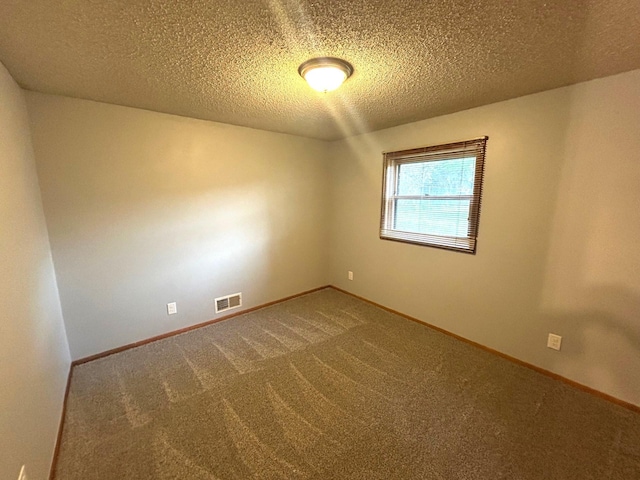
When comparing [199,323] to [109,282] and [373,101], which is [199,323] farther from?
[373,101]

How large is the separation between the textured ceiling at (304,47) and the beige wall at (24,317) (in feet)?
1.66

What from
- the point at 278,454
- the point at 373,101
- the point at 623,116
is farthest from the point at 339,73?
the point at 278,454

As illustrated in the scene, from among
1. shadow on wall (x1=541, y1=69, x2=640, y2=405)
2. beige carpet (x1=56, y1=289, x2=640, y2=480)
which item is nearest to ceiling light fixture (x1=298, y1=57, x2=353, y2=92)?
shadow on wall (x1=541, y1=69, x2=640, y2=405)

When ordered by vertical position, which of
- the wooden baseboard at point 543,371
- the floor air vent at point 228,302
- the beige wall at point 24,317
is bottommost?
the wooden baseboard at point 543,371

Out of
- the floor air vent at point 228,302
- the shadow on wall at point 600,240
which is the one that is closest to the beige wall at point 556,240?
the shadow on wall at point 600,240

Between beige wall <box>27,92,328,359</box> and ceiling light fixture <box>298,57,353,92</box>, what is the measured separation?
1568mm

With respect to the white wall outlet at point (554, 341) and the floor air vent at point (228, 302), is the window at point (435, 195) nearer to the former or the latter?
the white wall outlet at point (554, 341)

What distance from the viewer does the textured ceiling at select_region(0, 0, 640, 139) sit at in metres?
1.15

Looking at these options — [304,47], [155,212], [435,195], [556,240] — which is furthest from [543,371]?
[155,212]

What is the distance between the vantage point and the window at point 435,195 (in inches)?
97.8

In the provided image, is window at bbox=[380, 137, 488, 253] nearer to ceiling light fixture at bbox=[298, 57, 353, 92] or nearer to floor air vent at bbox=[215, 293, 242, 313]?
ceiling light fixture at bbox=[298, 57, 353, 92]

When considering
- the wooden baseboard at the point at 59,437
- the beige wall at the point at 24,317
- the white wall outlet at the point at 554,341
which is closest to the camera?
the beige wall at the point at 24,317

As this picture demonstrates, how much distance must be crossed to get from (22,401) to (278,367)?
4.88ft

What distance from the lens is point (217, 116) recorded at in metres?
2.66
